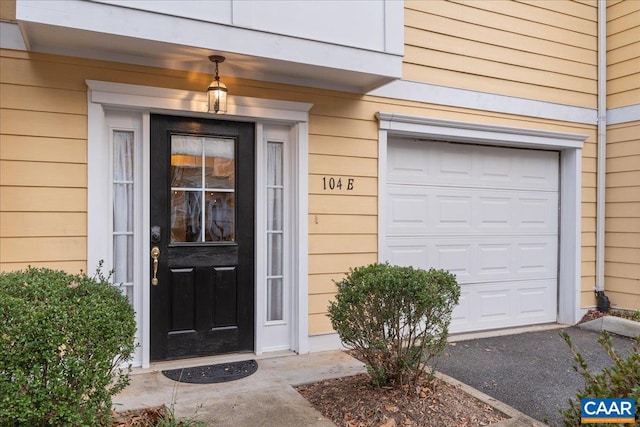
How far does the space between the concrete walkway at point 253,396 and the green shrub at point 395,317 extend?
54 cm

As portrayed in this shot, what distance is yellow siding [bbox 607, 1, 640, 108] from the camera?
5.59m

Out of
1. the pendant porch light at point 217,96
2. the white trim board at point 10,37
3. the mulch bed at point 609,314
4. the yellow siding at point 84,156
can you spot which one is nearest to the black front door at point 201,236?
the pendant porch light at point 217,96

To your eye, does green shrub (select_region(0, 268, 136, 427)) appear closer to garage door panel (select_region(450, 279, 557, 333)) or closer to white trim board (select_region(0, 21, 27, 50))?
white trim board (select_region(0, 21, 27, 50))

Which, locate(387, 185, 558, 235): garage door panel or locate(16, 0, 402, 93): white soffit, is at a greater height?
locate(16, 0, 402, 93): white soffit

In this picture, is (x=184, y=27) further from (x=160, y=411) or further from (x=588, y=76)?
(x=588, y=76)

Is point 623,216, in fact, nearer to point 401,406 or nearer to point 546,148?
point 546,148

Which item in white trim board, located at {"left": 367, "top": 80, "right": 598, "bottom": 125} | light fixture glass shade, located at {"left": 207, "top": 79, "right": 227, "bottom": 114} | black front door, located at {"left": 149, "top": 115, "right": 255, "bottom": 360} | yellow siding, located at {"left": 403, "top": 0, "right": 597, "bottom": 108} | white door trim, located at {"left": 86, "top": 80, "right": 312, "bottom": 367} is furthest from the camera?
yellow siding, located at {"left": 403, "top": 0, "right": 597, "bottom": 108}

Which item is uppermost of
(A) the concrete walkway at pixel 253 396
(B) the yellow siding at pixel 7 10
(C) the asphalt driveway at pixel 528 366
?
(B) the yellow siding at pixel 7 10

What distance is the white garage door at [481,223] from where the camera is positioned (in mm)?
4992

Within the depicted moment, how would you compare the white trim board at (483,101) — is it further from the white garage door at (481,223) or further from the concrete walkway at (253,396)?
the concrete walkway at (253,396)

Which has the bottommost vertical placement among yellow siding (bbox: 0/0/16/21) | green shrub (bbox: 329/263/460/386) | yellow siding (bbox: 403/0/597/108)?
green shrub (bbox: 329/263/460/386)

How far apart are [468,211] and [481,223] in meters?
0.24

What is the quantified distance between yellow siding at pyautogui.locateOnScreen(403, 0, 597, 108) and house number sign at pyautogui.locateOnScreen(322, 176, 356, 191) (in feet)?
4.36

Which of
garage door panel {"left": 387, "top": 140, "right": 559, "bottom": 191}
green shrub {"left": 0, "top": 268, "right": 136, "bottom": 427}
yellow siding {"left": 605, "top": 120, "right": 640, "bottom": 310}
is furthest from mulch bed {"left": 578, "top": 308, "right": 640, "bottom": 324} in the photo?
green shrub {"left": 0, "top": 268, "right": 136, "bottom": 427}
